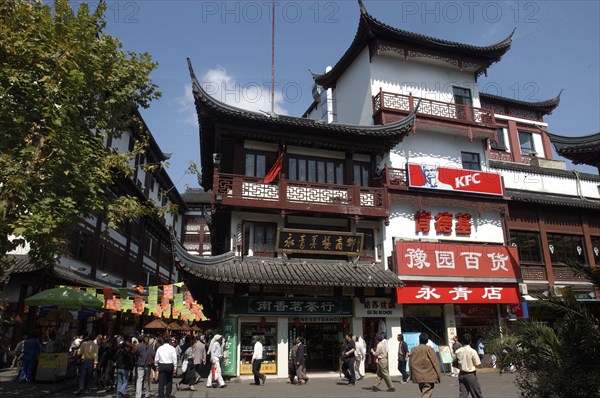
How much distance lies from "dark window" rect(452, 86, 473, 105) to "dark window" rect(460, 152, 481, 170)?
298 cm

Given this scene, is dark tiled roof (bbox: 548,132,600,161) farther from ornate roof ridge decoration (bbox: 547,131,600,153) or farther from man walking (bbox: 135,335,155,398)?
man walking (bbox: 135,335,155,398)

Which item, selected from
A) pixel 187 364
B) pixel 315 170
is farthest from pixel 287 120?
pixel 187 364

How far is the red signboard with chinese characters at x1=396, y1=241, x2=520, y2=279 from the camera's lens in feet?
60.0

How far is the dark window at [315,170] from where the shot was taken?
1889 centimetres

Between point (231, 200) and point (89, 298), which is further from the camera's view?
point (231, 200)

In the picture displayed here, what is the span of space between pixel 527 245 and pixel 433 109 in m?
8.39

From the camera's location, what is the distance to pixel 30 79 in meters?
9.32

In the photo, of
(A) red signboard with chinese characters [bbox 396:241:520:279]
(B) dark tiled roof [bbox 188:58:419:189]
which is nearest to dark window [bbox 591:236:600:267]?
(A) red signboard with chinese characters [bbox 396:241:520:279]

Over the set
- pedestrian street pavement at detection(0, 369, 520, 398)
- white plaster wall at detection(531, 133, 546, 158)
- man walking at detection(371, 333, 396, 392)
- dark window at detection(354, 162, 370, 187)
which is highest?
white plaster wall at detection(531, 133, 546, 158)

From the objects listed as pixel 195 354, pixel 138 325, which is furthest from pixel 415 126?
pixel 138 325

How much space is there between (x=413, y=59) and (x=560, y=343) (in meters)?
18.7

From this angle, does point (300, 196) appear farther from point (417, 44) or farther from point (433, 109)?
point (417, 44)

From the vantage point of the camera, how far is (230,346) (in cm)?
1614

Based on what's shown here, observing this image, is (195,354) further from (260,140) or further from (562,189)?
(562,189)
